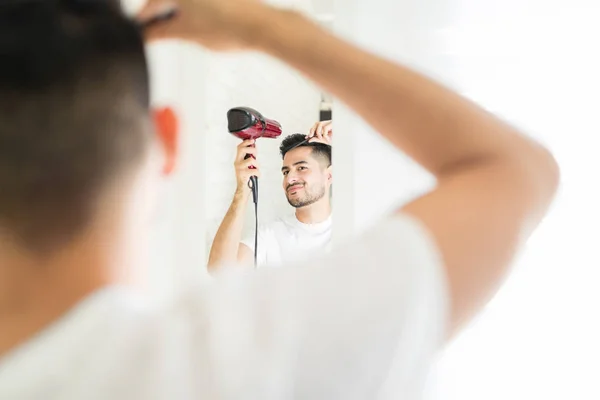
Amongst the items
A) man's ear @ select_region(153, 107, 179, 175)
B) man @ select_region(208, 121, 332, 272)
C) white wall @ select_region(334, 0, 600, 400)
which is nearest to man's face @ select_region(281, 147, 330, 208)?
man @ select_region(208, 121, 332, 272)

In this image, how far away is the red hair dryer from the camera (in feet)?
4.81

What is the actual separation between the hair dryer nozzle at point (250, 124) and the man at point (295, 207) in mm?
28

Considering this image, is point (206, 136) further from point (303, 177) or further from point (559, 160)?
point (559, 160)

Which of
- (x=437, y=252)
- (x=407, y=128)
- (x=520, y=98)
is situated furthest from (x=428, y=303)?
(x=520, y=98)

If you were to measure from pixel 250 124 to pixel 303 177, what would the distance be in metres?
0.20

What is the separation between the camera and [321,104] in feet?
4.66

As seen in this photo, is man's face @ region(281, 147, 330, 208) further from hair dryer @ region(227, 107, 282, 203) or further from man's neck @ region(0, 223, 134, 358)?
man's neck @ region(0, 223, 134, 358)

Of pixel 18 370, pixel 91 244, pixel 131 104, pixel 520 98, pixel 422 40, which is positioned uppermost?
pixel 422 40

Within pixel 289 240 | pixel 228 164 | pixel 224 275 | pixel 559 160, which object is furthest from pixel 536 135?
pixel 224 275

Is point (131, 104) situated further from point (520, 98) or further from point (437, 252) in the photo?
point (520, 98)

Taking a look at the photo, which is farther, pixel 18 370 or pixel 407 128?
pixel 407 128

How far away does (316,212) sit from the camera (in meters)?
1.45

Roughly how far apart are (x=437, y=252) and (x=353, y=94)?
18 centimetres

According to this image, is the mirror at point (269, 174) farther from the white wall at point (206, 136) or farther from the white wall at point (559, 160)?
the white wall at point (559, 160)
